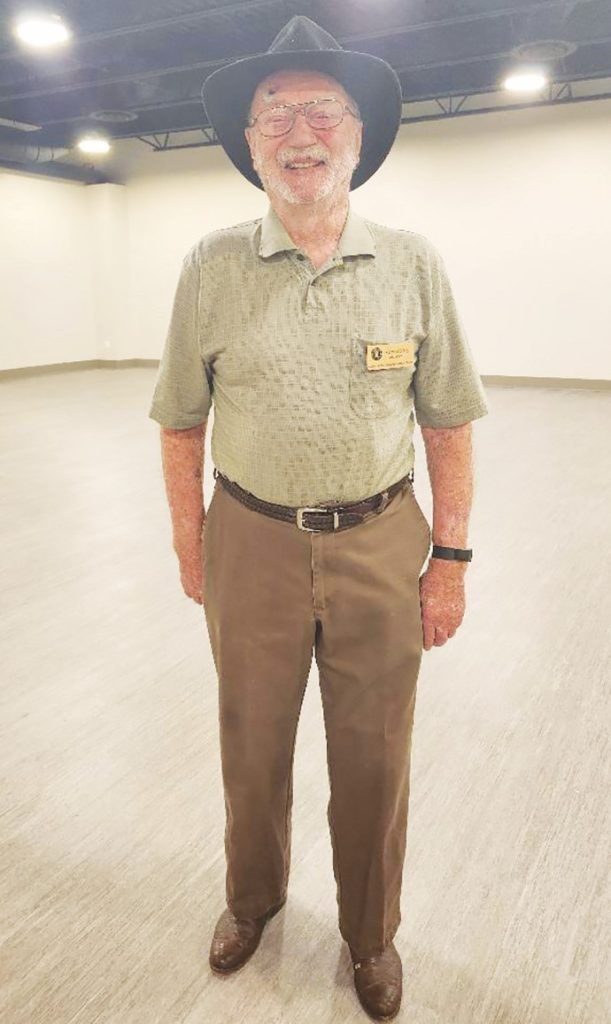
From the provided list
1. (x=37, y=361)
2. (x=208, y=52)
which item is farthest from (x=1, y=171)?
(x=208, y=52)

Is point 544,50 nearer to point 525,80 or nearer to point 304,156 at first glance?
point 525,80

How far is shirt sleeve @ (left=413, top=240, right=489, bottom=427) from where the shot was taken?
1.29 metres

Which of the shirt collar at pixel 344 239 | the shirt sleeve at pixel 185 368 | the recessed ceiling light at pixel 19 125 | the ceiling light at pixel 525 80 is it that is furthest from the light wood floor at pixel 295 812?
the recessed ceiling light at pixel 19 125

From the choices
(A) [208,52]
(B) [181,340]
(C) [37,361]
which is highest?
(A) [208,52]

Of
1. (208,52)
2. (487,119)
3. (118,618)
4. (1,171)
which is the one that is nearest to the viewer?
(118,618)

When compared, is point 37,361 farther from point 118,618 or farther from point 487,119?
point 118,618

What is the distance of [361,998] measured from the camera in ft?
4.67

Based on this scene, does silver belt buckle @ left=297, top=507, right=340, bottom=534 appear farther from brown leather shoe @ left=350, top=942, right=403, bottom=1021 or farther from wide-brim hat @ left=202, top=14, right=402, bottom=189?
brown leather shoe @ left=350, top=942, right=403, bottom=1021

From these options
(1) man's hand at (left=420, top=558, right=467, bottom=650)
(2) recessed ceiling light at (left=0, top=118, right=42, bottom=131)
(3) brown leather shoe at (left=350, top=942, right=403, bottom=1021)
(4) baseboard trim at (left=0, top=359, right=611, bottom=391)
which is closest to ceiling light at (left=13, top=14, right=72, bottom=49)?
(2) recessed ceiling light at (left=0, top=118, right=42, bottom=131)

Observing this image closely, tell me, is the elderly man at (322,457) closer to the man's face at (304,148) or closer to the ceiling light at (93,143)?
Result: the man's face at (304,148)

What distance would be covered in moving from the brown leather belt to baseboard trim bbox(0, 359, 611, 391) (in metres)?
9.75

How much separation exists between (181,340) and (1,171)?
12.3 meters

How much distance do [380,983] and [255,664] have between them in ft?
2.11

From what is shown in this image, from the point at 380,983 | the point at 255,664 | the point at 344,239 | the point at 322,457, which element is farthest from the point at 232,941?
the point at 344,239
